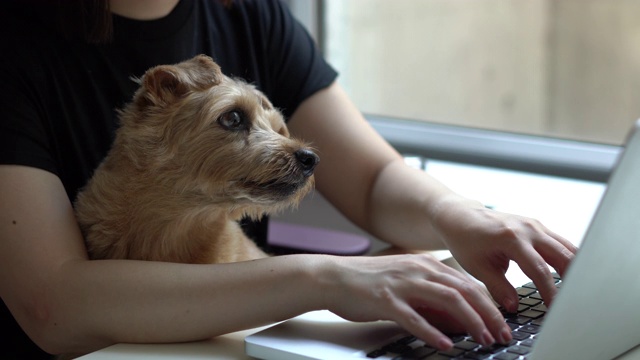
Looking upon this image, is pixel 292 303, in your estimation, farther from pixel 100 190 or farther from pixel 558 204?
pixel 558 204

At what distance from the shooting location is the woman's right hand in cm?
81

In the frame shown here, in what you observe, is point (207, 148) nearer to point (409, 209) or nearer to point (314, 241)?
point (409, 209)

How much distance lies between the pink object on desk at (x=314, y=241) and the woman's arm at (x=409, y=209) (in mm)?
218

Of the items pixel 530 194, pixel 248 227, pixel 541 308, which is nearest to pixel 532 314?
pixel 541 308

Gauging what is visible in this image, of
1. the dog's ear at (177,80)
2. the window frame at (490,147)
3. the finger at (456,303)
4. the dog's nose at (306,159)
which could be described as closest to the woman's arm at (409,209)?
the finger at (456,303)

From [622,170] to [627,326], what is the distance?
0.80ft

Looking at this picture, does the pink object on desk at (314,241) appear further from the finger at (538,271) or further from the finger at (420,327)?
the finger at (420,327)

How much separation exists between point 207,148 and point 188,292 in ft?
0.57

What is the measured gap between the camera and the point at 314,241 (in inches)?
64.0

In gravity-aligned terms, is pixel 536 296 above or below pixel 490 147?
above

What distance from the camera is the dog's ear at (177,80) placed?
0.98 m

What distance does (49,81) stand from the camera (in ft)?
3.63

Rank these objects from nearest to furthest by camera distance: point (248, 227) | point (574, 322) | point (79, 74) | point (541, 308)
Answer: point (574, 322), point (541, 308), point (79, 74), point (248, 227)

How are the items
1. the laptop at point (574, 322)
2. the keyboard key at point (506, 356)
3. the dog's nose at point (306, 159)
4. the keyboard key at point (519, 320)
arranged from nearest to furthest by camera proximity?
1. the laptop at point (574, 322)
2. the keyboard key at point (506, 356)
3. the keyboard key at point (519, 320)
4. the dog's nose at point (306, 159)
